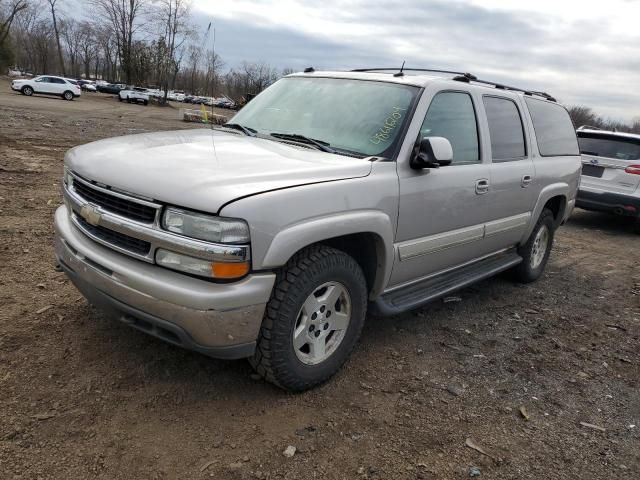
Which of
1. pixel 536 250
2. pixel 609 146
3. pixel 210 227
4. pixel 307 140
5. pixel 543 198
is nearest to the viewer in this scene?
pixel 210 227

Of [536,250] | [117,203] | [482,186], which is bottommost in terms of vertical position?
[536,250]

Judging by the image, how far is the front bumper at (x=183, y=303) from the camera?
→ 98.8 inches

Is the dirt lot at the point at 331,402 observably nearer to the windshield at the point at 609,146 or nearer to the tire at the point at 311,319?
the tire at the point at 311,319

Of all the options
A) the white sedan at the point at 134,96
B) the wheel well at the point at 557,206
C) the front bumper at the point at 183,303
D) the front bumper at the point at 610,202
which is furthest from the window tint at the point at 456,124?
the white sedan at the point at 134,96

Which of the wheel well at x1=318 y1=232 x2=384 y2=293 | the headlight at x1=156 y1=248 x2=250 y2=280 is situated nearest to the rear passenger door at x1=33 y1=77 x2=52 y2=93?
the wheel well at x1=318 y1=232 x2=384 y2=293

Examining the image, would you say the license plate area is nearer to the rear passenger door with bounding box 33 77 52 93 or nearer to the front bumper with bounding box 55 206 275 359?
the front bumper with bounding box 55 206 275 359

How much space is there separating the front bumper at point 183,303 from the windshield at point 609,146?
27.4 feet

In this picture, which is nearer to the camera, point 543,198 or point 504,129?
point 504,129

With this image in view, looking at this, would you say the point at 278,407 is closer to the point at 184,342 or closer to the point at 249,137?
the point at 184,342

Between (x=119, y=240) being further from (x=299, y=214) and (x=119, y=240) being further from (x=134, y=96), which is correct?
(x=134, y=96)

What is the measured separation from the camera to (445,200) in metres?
3.73

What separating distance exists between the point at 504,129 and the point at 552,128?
131 centimetres

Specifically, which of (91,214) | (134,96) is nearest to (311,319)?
(91,214)

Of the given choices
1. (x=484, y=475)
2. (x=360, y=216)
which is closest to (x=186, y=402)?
(x=360, y=216)
